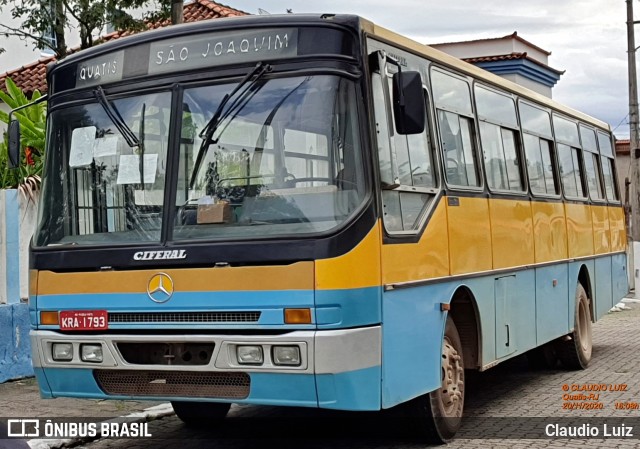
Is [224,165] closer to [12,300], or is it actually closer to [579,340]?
[12,300]

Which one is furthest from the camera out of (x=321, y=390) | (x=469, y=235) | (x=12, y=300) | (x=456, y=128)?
(x=12, y=300)

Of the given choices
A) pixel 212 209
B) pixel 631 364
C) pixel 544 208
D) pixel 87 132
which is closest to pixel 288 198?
pixel 212 209

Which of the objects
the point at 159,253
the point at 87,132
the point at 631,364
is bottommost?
the point at 631,364

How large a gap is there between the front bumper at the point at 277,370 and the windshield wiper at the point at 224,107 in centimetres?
118

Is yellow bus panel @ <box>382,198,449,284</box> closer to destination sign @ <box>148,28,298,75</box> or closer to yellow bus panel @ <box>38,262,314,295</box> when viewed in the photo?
yellow bus panel @ <box>38,262,314,295</box>

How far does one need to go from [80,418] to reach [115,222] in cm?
253

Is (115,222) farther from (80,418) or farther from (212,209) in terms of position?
(80,418)

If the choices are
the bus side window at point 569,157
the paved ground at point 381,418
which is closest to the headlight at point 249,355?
the paved ground at point 381,418

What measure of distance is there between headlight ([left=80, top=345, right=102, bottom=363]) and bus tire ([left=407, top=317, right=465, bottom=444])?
2.29m

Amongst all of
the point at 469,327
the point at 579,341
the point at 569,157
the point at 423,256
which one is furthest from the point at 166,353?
the point at 569,157

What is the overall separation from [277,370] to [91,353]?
142cm

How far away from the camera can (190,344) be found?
6.88m

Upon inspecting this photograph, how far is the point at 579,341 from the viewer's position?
12297 mm

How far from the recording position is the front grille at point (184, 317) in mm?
6703
